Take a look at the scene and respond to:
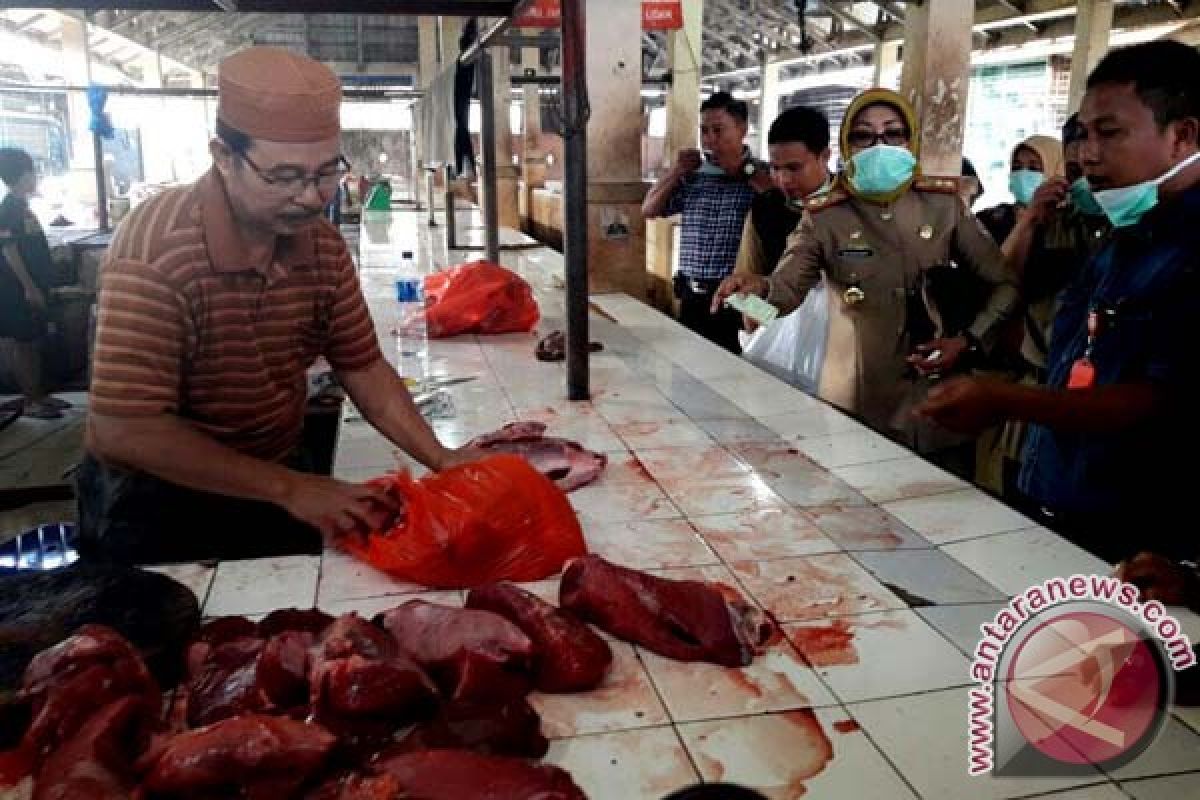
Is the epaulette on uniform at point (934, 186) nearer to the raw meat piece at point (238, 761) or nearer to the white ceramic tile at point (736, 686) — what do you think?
the white ceramic tile at point (736, 686)

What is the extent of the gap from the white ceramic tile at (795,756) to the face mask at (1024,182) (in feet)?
13.3

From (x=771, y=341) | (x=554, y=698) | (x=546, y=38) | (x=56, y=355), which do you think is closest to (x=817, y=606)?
(x=554, y=698)

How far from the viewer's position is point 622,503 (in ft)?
10.3

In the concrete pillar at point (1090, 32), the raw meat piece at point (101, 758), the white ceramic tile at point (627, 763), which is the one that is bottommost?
the white ceramic tile at point (627, 763)

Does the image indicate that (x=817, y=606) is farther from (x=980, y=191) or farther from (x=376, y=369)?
(x=980, y=191)

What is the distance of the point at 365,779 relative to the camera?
1579mm

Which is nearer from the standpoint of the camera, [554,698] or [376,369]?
[554,698]

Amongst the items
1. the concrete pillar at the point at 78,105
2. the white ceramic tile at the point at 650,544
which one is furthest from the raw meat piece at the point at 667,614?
the concrete pillar at the point at 78,105

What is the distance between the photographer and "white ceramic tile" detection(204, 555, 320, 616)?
7.84 feet

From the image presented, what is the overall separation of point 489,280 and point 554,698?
4372 mm

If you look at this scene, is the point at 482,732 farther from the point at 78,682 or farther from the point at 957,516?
the point at 957,516

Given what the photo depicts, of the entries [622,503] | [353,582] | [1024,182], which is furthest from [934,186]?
[353,582]

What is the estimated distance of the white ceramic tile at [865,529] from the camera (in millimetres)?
→ 2785

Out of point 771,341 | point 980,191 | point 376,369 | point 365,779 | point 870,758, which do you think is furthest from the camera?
point 980,191
